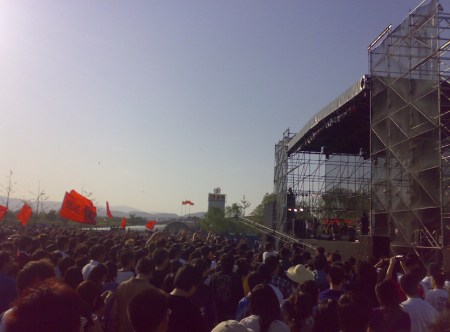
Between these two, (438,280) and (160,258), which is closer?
(438,280)

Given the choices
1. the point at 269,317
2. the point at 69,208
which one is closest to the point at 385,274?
the point at 269,317

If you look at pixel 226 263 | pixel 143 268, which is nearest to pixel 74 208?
Answer: pixel 226 263

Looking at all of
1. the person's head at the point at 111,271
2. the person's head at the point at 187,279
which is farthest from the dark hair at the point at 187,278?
the person's head at the point at 111,271

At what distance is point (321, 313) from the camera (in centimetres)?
410

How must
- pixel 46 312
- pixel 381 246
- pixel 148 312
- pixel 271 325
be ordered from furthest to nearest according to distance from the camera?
pixel 381 246 → pixel 271 325 → pixel 148 312 → pixel 46 312

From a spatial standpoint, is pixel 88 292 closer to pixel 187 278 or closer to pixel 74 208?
pixel 187 278

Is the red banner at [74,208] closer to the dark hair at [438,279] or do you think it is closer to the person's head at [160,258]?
the person's head at [160,258]

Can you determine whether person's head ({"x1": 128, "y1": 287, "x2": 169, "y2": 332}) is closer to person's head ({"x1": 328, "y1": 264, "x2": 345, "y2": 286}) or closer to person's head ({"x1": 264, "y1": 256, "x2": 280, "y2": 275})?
person's head ({"x1": 328, "y1": 264, "x2": 345, "y2": 286})

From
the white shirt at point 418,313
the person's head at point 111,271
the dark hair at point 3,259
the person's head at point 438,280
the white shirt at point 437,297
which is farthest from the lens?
the person's head at point 111,271

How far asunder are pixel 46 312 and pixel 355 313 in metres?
2.43

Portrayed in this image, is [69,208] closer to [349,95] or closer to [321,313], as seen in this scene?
[349,95]

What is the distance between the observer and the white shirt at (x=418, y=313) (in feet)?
14.1

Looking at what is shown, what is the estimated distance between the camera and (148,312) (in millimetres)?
2980

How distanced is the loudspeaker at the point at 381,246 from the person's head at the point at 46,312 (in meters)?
13.2
